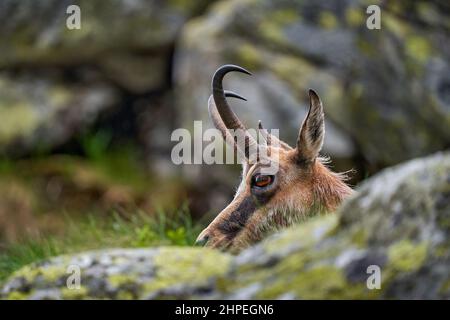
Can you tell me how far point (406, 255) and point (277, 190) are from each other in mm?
3000

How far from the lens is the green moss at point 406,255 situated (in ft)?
11.9

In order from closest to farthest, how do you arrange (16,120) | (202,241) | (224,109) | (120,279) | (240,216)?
1. (120,279)
2. (202,241)
3. (240,216)
4. (224,109)
5. (16,120)

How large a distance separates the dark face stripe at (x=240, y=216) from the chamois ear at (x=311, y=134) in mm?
494

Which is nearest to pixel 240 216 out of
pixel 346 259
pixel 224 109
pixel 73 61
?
pixel 224 109

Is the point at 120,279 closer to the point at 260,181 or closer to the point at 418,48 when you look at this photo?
the point at 260,181

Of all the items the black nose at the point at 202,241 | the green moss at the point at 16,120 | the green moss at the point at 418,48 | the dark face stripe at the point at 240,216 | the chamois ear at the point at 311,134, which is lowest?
the black nose at the point at 202,241

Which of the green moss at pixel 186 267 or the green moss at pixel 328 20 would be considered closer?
the green moss at pixel 186 267

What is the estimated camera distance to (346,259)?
12.4 ft

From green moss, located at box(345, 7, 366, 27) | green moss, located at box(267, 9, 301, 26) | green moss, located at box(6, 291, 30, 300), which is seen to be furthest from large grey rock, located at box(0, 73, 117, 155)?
green moss, located at box(6, 291, 30, 300)

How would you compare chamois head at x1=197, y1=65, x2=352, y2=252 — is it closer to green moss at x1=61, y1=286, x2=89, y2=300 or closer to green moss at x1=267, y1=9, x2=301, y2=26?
green moss at x1=61, y1=286, x2=89, y2=300

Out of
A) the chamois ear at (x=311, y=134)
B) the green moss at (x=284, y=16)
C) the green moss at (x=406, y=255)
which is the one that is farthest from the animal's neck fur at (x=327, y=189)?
the green moss at (x=284, y=16)

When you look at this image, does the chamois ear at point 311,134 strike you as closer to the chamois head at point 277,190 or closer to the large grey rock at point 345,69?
the chamois head at point 277,190

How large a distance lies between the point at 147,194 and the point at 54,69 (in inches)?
113

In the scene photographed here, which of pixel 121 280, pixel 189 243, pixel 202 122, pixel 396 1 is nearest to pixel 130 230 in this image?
pixel 189 243
